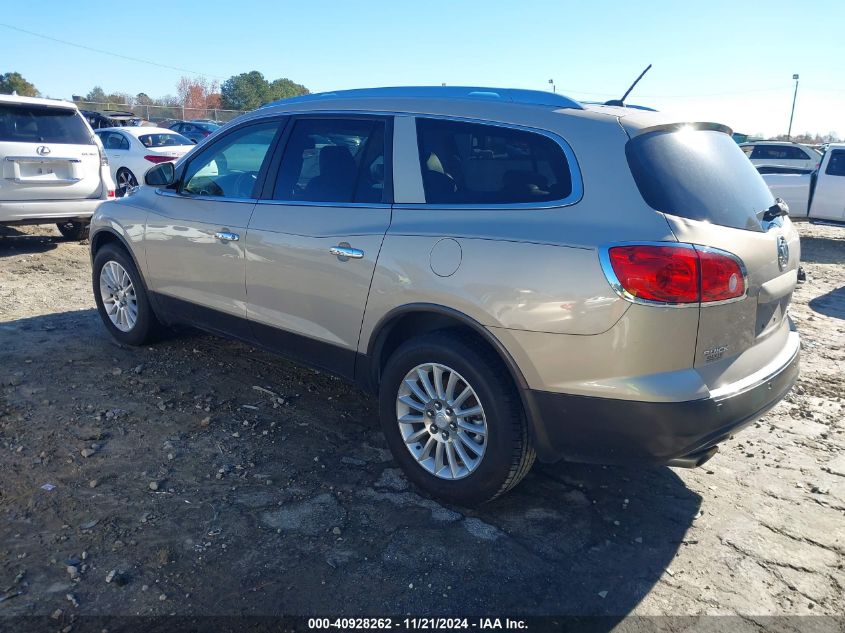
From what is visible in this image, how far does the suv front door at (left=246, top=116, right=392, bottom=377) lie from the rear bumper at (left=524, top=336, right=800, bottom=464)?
1.17 metres

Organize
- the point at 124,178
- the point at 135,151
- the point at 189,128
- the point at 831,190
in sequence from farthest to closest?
the point at 189,128 → the point at 124,178 → the point at 135,151 → the point at 831,190

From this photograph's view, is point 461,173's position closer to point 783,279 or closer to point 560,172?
point 560,172

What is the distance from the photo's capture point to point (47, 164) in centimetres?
828

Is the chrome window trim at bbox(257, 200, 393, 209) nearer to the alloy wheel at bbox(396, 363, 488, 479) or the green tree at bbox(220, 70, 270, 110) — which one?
the alloy wheel at bbox(396, 363, 488, 479)

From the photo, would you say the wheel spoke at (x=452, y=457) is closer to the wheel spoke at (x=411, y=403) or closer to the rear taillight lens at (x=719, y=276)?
the wheel spoke at (x=411, y=403)

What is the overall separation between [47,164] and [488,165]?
7098 millimetres

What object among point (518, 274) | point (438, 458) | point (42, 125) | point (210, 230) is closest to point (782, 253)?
point (518, 274)

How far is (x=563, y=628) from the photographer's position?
101 inches

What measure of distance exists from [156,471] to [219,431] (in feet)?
1.71

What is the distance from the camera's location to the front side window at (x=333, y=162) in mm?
3662

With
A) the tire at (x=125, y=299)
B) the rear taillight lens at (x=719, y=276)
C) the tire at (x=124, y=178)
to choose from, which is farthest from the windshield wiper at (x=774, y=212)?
Answer: the tire at (x=124, y=178)

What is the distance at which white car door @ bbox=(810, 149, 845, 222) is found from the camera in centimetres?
1191

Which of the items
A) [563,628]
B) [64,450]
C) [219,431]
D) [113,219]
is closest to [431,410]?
[563,628]

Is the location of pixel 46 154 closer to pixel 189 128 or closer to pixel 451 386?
pixel 451 386
